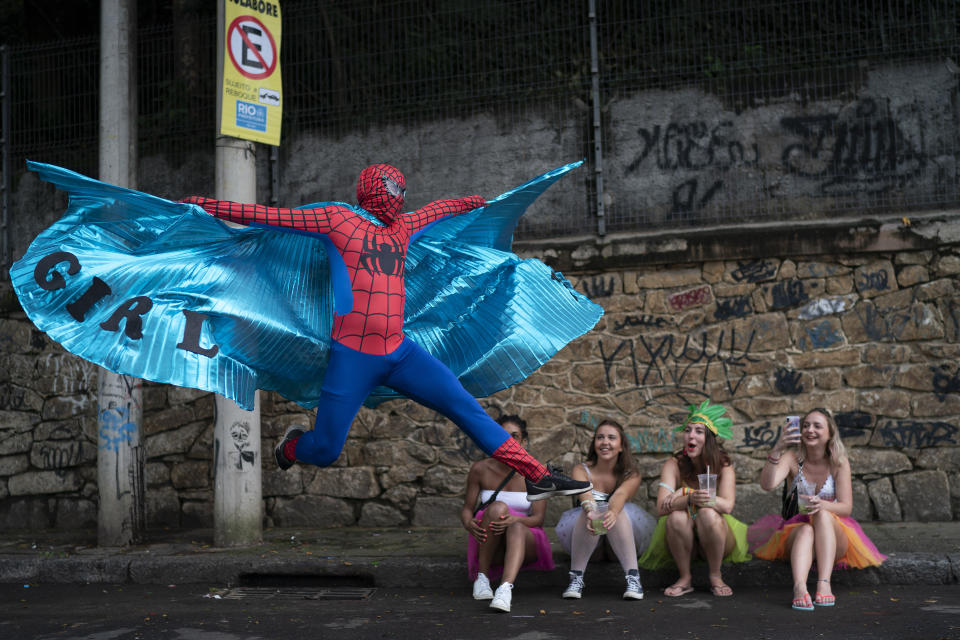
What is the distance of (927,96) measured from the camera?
7250 millimetres

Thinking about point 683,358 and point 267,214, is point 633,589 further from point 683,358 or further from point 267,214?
point 267,214

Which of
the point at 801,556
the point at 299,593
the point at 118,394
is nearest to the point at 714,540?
the point at 801,556

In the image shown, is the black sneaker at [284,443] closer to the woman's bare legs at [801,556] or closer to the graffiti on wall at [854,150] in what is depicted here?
the woman's bare legs at [801,556]

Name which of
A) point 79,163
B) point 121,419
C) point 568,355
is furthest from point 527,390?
point 79,163

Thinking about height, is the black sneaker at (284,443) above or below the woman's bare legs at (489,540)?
above

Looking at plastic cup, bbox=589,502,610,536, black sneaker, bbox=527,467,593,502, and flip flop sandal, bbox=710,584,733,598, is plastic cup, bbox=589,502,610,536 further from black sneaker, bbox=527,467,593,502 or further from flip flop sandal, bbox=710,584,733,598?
flip flop sandal, bbox=710,584,733,598

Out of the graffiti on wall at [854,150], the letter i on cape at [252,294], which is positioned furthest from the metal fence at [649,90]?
the letter i on cape at [252,294]

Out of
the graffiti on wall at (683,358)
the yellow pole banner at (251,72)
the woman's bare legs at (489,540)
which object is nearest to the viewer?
the woman's bare legs at (489,540)

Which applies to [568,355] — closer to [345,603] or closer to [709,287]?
[709,287]

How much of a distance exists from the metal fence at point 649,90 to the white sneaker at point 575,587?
3.41m

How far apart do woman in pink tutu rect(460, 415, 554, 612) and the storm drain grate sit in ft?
2.41

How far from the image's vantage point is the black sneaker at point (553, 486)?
14.3ft

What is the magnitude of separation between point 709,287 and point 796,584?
2.94m

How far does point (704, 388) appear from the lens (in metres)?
7.14
